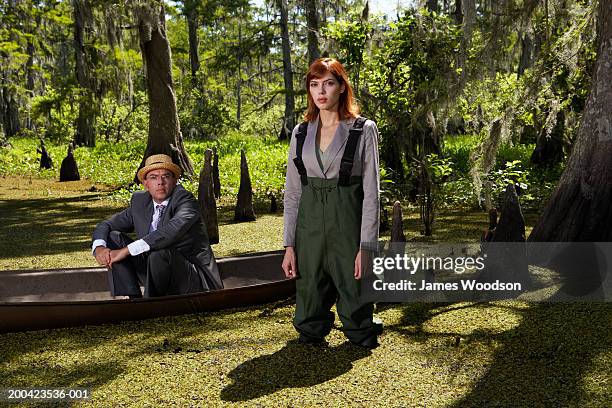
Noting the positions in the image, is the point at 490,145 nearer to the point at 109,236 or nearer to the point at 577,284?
the point at 577,284

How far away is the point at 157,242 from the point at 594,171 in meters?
4.89

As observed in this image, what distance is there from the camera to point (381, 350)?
16.5 feet

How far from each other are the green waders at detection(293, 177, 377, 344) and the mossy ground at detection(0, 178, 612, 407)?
253mm

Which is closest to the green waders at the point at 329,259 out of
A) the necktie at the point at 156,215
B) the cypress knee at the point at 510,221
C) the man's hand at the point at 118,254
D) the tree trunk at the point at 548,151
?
the necktie at the point at 156,215

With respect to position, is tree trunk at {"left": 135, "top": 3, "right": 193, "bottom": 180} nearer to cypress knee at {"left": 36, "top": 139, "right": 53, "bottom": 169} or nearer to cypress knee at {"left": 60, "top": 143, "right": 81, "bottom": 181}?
cypress knee at {"left": 60, "top": 143, "right": 81, "bottom": 181}

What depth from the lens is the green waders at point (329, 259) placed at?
4520 mm

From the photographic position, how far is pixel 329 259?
15.3ft

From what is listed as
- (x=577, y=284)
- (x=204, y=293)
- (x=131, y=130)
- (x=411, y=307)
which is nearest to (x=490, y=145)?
(x=577, y=284)

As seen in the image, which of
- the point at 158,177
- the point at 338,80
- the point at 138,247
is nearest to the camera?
the point at 338,80

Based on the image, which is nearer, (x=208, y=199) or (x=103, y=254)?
(x=103, y=254)

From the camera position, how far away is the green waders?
14.8 feet

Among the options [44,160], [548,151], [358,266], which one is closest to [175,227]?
[358,266]

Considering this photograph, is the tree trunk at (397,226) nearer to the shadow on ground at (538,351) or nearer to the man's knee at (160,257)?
the shadow on ground at (538,351)

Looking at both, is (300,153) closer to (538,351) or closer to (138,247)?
(138,247)
